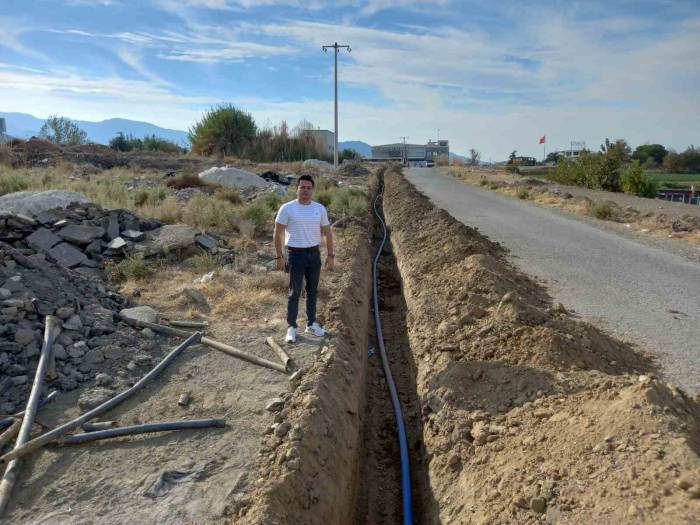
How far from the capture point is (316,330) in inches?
252

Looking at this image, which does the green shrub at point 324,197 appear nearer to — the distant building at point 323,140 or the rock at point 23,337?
the rock at point 23,337

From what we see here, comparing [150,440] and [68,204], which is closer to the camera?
[150,440]

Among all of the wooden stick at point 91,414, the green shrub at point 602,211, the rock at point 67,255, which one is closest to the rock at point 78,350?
the wooden stick at point 91,414

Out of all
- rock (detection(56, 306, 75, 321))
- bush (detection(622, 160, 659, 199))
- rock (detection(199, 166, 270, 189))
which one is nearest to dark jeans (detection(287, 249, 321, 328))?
rock (detection(56, 306, 75, 321))

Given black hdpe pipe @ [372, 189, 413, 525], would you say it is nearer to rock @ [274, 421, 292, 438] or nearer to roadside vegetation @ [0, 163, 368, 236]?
rock @ [274, 421, 292, 438]

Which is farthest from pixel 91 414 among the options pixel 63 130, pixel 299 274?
pixel 63 130

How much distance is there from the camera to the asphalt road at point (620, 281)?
5.87m

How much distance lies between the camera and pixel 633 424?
3.34 metres

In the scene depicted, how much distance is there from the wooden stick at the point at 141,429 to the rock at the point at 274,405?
17.5 inches

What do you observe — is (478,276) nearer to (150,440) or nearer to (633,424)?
(633,424)

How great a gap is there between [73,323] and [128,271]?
3.06 m

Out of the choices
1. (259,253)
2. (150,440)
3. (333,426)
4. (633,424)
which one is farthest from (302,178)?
(259,253)

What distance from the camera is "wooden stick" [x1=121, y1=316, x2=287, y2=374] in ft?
18.3

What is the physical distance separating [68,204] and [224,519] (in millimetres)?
9369
